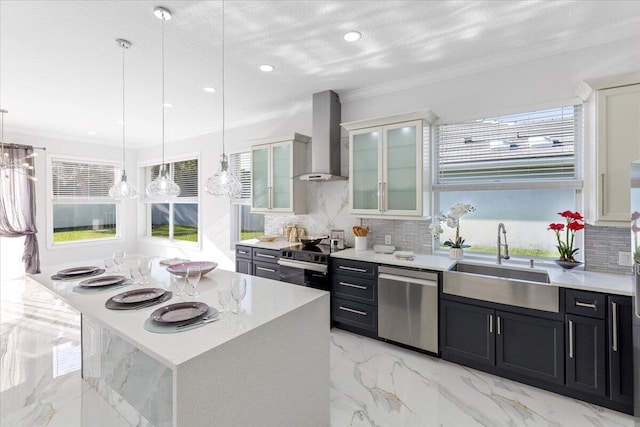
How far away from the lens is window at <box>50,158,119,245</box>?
6.00 meters

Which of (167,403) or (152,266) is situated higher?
(152,266)

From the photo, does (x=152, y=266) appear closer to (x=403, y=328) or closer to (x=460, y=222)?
(x=403, y=328)

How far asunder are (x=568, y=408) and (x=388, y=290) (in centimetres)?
153

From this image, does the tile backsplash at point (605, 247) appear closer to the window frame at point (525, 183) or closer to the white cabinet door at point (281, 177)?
the window frame at point (525, 183)

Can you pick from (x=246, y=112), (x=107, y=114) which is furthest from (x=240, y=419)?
(x=107, y=114)

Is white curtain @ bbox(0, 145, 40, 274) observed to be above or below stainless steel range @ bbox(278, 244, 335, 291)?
above

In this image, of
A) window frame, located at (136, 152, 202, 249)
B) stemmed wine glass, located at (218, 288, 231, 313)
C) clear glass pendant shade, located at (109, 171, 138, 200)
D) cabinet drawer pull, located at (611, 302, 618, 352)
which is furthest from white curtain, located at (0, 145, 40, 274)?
cabinet drawer pull, located at (611, 302, 618, 352)

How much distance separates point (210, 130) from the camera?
5.65m

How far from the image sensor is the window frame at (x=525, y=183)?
2.73 m

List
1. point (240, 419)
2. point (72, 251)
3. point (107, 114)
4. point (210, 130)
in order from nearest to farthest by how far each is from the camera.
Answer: point (240, 419), point (107, 114), point (210, 130), point (72, 251)

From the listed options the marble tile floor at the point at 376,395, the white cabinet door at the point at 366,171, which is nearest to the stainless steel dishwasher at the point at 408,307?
the marble tile floor at the point at 376,395

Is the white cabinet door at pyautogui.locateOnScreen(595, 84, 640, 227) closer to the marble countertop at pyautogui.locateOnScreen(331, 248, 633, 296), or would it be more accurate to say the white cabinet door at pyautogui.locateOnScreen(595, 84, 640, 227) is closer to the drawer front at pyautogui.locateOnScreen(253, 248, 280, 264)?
the marble countertop at pyautogui.locateOnScreen(331, 248, 633, 296)

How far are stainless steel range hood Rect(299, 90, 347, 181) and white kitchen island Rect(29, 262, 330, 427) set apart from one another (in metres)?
1.92

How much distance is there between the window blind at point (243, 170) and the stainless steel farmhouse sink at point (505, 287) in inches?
139
